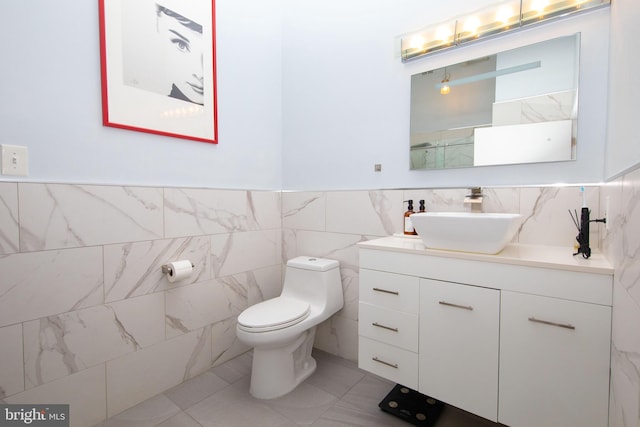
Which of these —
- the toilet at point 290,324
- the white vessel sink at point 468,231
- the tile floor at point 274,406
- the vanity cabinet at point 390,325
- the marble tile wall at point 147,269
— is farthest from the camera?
the toilet at point 290,324

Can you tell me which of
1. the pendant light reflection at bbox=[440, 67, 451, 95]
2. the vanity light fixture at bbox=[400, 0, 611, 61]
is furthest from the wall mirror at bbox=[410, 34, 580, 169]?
the vanity light fixture at bbox=[400, 0, 611, 61]

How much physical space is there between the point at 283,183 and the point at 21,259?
155 centimetres

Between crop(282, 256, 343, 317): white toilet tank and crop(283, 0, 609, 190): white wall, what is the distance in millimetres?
565

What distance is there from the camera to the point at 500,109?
5.01ft

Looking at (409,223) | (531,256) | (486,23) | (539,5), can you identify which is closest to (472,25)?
(486,23)

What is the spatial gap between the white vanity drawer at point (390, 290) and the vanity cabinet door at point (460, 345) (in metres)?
0.04

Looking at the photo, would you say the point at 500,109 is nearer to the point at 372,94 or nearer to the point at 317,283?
the point at 372,94

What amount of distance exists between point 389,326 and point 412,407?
0.48 metres

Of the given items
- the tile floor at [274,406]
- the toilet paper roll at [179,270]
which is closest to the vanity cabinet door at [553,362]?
the tile floor at [274,406]

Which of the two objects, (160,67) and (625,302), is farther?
(160,67)

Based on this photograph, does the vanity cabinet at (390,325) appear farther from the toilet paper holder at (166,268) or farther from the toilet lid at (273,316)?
the toilet paper holder at (166,268)

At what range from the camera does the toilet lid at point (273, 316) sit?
1.57 meters

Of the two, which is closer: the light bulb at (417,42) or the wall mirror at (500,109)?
the wall mirror at (500,109)

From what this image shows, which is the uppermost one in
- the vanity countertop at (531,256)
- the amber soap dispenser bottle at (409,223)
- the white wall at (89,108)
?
the white wall at (89,108)
